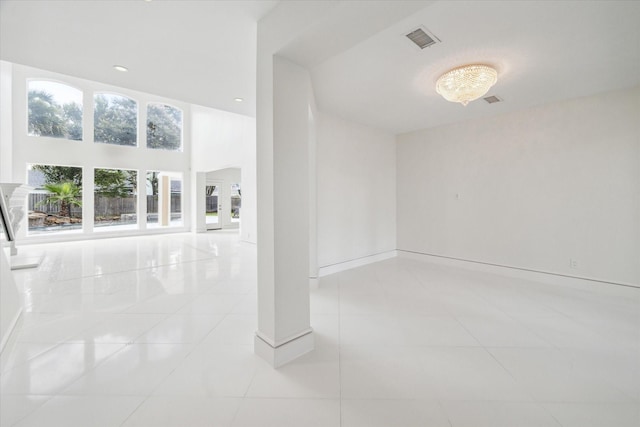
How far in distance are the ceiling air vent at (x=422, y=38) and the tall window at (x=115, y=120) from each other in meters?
9.35

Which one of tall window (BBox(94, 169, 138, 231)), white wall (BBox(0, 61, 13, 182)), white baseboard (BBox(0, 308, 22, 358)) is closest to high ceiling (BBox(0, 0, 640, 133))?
white baseboard (BBox(0, 308, 22, 358))

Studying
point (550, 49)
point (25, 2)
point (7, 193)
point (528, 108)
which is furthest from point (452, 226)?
point (7, 193)

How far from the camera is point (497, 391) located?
162 cm

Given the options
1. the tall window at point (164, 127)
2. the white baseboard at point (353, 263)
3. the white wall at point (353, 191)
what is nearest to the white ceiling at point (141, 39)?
the white wall at point (353, 191)

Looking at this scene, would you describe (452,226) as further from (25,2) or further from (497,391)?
(25,2)

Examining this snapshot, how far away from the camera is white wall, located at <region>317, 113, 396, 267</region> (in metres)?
4.15

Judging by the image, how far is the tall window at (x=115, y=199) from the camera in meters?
7.87

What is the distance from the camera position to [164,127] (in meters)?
9.07

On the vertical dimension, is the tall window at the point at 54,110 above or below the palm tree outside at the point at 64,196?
above

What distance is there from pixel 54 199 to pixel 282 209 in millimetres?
8974

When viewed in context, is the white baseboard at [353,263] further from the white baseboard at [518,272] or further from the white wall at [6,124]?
the white wall at [6,124]

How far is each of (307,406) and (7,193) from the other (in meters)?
6.40

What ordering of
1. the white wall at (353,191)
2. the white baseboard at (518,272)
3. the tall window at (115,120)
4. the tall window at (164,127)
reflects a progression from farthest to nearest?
the tall window at (164,127), the tall window at (115,120), the white wall at (353,191), the white baseboard at (518,272)

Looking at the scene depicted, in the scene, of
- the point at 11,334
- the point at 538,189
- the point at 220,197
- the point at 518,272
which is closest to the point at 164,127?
the point at 220,197
